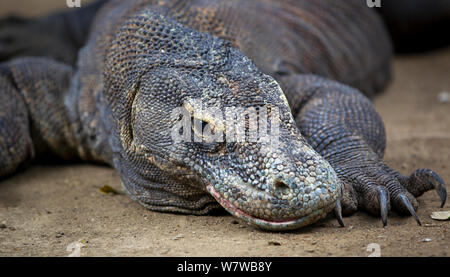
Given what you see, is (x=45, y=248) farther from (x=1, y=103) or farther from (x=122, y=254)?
(x=1, y=103)

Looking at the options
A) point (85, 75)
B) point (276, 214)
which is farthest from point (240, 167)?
point (85, 75)

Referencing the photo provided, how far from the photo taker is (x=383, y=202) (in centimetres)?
342

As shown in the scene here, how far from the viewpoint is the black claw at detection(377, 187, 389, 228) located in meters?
3.32

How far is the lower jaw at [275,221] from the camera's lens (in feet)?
9.93

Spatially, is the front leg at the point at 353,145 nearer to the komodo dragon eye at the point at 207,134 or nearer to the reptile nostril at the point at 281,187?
the reptile nostril at the point at 281,187

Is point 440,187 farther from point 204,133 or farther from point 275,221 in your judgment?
point 204,133

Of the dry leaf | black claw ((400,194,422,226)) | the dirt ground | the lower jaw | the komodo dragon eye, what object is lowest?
the dirt ground

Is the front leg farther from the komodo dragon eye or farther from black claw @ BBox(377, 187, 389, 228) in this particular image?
the komodo dragon eye

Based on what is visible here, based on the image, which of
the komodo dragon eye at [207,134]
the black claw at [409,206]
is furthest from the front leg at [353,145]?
the komodo dragon eye at [207,134]

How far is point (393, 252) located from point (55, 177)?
3.01 metres

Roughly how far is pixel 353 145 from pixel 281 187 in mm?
1158

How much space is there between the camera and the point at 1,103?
192 inches

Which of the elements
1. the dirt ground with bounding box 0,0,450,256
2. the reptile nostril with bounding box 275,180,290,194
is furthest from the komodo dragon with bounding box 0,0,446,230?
the dirt ground with bounding box 0,0,450,256

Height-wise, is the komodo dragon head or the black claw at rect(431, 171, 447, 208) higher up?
the komodo dragon head
